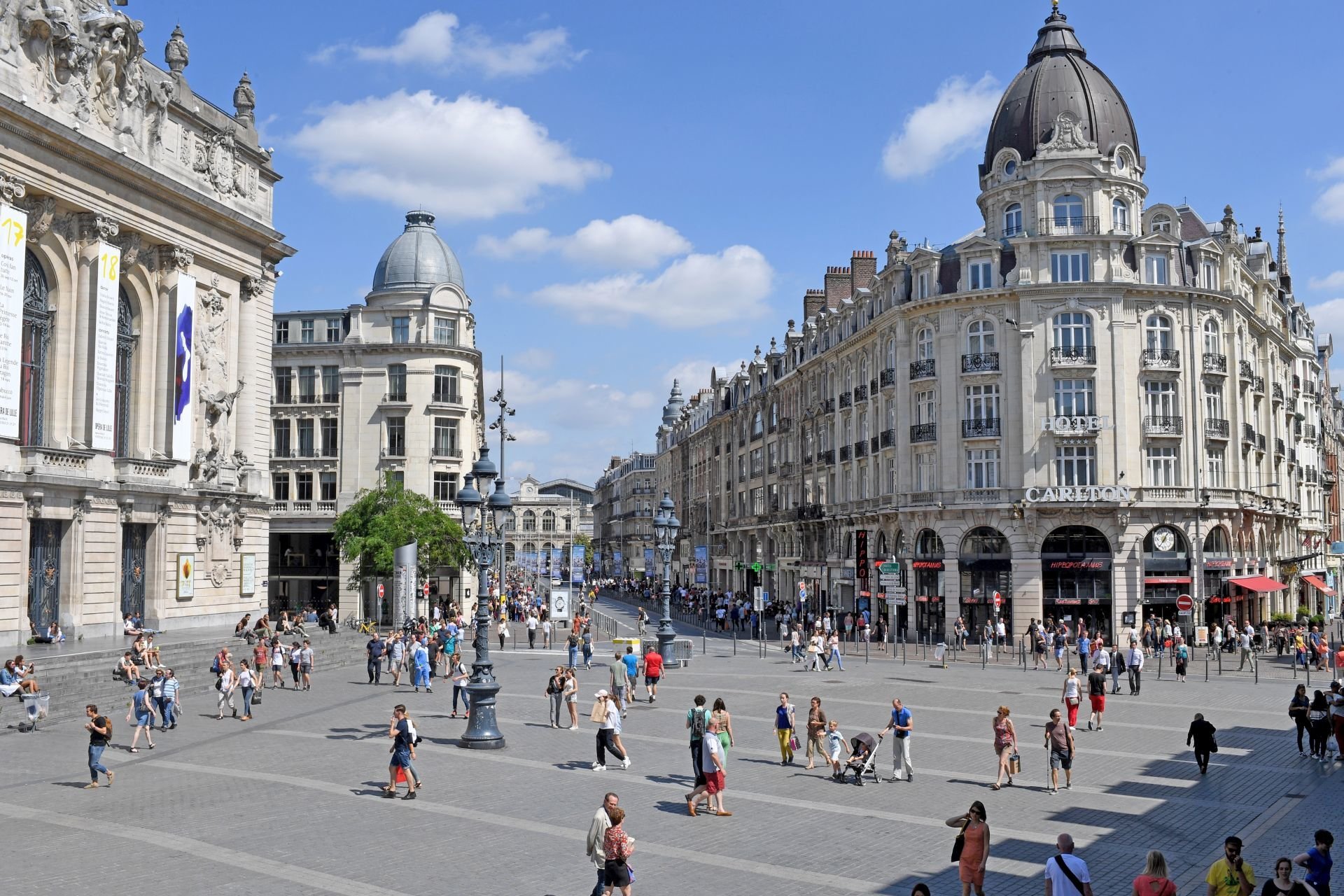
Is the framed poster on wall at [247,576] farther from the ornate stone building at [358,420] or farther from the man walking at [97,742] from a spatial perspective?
the man walking at [97,742]

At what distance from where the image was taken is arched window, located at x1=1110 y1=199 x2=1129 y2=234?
5000 centimetres

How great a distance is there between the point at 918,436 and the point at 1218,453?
12.8m

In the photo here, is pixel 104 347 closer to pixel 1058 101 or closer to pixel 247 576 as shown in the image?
pixel 247 576

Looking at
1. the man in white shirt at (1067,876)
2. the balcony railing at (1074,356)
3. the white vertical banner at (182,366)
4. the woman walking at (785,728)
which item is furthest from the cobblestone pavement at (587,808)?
the balcony railing at (1074,356)

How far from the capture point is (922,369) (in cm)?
5219

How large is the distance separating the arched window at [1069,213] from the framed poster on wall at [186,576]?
1452 inches

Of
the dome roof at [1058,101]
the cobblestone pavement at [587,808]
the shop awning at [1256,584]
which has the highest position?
the dome roof at [1058,101]

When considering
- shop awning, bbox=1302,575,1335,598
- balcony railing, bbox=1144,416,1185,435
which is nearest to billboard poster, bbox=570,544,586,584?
balcony railing, bbox=1144,416,1185,435

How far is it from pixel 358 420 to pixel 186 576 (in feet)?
86.4

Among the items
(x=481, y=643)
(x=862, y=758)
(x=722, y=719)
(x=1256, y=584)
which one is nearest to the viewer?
(x=722, y=719)

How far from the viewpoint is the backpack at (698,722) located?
18.6m

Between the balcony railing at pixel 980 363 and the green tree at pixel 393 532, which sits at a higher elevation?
the balcony railing at pixel 980 363

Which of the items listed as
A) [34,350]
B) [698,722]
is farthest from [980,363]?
[34,350]

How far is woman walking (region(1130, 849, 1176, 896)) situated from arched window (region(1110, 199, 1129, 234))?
44430 mm
